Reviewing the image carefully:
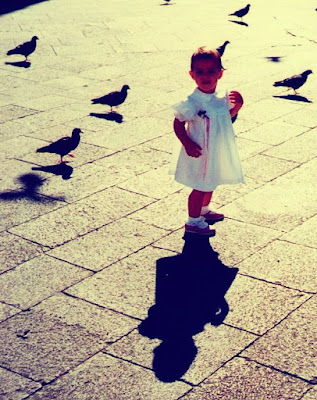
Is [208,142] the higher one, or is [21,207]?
[208,142]

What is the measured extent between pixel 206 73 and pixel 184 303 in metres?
1.56

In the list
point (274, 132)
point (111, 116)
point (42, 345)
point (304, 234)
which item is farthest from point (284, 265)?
point (111, 116)

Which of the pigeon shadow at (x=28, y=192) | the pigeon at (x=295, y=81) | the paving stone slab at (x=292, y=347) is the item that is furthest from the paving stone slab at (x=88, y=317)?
the pigeon at (x=295, y=81)

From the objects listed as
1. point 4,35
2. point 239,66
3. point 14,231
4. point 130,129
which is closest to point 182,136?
point 14,231

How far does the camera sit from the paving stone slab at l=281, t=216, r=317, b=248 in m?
5.66

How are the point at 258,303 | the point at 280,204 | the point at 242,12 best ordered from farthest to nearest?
the point at 242,12, the point at 280,204, the point at 258,303

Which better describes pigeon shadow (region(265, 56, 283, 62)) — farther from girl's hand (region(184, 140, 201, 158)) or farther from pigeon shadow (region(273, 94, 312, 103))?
girl's hand (region(184, 140, 201, 158))

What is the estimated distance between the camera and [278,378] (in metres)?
4.09

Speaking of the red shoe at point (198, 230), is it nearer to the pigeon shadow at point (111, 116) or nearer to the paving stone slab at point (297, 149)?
the paving stone slab at point (297, 149)

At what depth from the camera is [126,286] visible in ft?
16.6

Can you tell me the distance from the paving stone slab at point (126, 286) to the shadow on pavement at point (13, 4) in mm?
11863

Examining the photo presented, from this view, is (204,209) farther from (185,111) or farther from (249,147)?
(249,147)

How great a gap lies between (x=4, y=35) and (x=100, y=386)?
10437 millimetres

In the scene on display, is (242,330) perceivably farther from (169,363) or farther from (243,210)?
(243,210)
